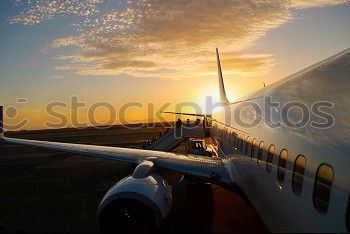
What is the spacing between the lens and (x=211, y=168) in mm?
11375

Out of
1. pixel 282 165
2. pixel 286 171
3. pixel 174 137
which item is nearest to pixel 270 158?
pixel 282 165

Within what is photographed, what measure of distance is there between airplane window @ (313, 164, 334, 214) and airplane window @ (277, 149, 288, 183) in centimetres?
129

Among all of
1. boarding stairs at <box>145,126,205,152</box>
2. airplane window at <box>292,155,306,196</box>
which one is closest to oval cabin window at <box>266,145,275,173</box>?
airplane window at <box>292,155,306,196</box>

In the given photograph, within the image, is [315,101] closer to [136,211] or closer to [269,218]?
[269,218]

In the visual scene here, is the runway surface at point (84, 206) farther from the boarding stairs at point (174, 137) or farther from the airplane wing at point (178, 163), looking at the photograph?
the boarding stairs at point (174, 137)

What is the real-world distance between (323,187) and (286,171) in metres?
1.35

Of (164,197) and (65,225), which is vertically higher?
(164,197)

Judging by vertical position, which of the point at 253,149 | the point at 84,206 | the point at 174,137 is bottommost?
the point at 84,206

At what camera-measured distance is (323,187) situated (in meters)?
4.83

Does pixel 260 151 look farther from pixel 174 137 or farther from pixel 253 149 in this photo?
pixel 174 137

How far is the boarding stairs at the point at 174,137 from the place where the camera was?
2597 centimetres

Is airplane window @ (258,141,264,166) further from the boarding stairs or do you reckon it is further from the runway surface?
the boarding stairs

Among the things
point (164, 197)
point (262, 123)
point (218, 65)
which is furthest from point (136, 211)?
point (218, 65)

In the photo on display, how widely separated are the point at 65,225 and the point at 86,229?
0.98 metres
